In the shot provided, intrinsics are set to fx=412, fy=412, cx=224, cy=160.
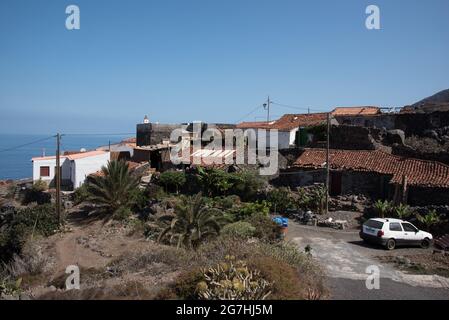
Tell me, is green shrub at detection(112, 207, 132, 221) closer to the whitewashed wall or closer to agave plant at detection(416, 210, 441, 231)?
the whitewashed wall

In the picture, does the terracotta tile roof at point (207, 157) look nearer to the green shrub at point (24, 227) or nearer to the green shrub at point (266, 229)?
the green shrub at point (266, 229)

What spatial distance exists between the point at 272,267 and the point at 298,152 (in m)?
23.1

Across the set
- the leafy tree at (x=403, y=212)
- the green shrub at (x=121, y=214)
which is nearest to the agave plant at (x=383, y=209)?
the leafy tree at (x=403, y=212)

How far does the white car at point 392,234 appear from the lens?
1761 centimetres

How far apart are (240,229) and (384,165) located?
12.4m

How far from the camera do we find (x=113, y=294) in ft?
28.3

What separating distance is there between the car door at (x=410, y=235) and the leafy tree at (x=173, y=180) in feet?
49.5

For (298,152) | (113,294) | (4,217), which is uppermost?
(298,152)

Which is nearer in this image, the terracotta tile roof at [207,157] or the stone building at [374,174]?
the stone building at [374,174]

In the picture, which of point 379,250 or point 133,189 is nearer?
point 379,250

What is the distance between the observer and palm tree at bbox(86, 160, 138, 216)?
25.8 metres

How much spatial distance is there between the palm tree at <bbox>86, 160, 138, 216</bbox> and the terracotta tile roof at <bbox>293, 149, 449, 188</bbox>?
37.9 feet
